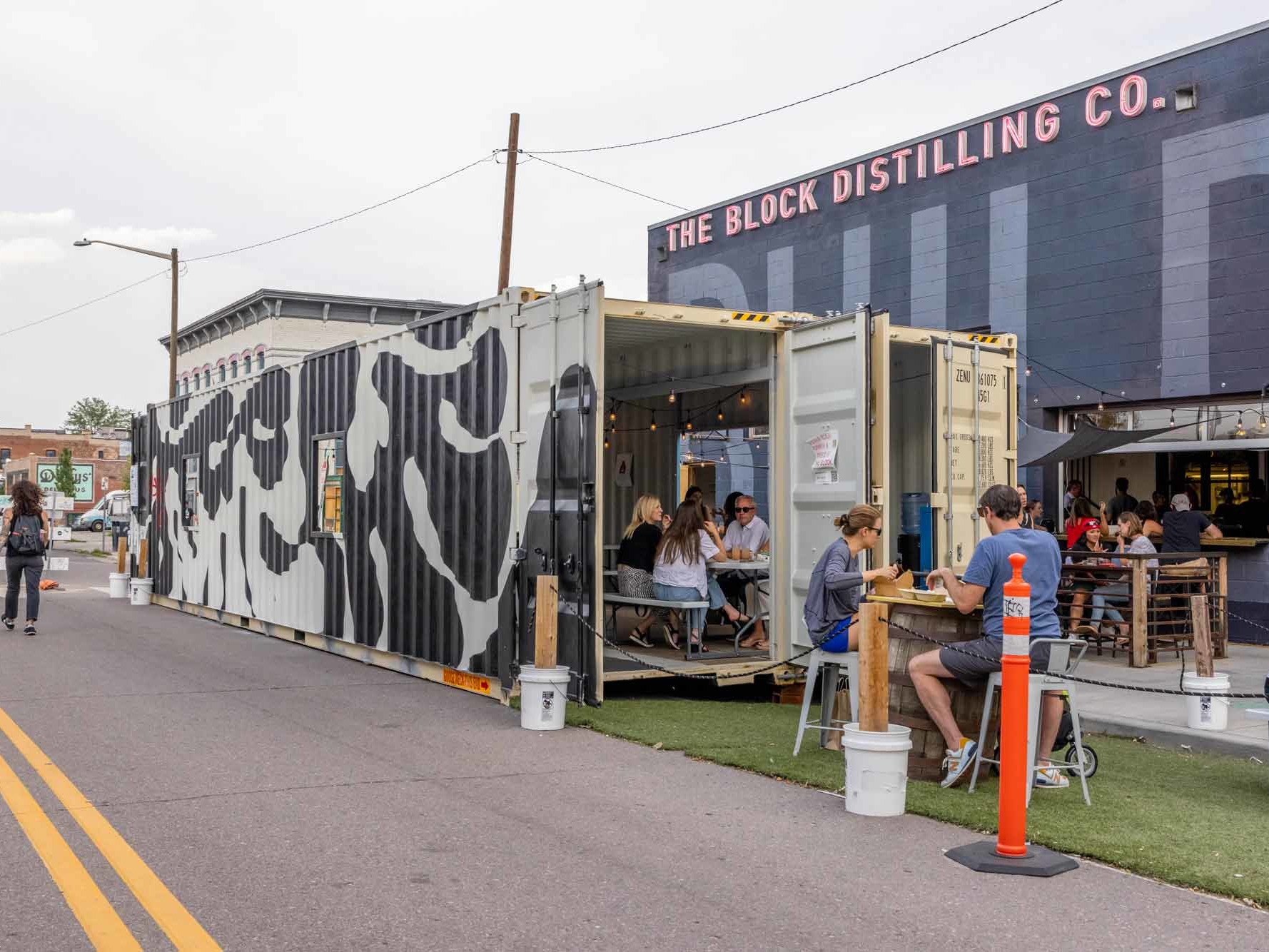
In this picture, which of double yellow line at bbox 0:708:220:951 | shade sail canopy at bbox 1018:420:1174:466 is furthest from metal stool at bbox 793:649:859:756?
shade sail canopy at bbox 1018:420:1174:466

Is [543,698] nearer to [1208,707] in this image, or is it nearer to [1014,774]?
[1014,774]

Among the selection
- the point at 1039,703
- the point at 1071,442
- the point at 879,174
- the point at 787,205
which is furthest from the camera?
the point at 787,205

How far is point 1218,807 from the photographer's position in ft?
22.4

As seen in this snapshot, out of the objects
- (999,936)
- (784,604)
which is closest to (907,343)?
(784,604)

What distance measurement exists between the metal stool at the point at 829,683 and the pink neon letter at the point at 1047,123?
35.6 feet

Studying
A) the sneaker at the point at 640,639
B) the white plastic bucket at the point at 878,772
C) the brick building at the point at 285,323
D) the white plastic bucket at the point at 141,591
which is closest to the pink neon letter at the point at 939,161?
Answer: the sneaker at the point at 640,639

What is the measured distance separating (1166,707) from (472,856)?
6.30 meters

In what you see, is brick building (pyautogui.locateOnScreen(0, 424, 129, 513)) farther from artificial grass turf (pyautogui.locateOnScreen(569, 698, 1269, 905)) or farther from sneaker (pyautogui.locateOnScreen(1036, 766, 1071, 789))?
sneaker (pyautogui.locateOnScreen(1036, 766, 1071, 789))

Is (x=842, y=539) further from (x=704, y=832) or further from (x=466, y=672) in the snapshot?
(x=466, y=672)

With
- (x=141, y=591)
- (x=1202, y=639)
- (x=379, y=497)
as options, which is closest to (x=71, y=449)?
(x=141, y=591)

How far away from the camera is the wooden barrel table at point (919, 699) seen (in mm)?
7309

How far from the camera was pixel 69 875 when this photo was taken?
529 cm

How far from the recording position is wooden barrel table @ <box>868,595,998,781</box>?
7309mm

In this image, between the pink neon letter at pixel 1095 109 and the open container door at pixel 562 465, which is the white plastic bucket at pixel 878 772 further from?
the pink neon letter at pixel 1095 109
